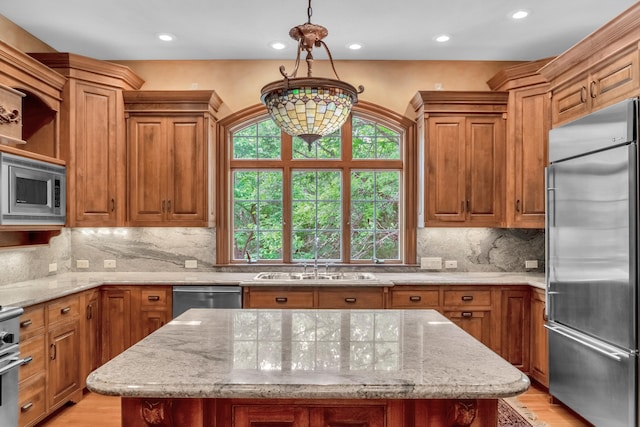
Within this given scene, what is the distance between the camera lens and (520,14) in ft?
10.8

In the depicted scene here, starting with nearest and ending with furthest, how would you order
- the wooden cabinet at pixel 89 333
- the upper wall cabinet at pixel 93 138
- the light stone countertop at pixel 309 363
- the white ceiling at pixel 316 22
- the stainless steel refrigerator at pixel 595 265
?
1. the light stone countertop at pixel 309 363
2. the stainless steel refrigerator at pixel 595 265
3. the white ceiling at pixel 316 22
4. the wooden cabinet at pixel 89 333
5. the upper wall cabinet at pixel 93 138

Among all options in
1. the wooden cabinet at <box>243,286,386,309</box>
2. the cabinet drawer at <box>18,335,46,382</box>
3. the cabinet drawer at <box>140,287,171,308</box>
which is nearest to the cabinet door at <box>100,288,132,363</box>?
the cabinet drawer at <box>140,287,171,308</box>

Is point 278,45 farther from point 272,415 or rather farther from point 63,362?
point 272,415

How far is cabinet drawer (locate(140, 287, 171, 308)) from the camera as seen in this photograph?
361 cm

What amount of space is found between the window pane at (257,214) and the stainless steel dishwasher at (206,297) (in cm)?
78

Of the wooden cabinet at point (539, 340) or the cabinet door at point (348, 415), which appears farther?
the wooden cabinet at point (539, 340)

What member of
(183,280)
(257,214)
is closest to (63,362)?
(183,280)

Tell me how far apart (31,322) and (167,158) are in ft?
5.65

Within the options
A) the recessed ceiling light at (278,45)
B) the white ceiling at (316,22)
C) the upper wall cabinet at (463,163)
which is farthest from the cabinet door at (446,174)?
the recessed ceiling light at (278,45)

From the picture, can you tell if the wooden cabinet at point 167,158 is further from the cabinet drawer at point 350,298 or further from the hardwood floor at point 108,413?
the hardwood floor at point 108,413

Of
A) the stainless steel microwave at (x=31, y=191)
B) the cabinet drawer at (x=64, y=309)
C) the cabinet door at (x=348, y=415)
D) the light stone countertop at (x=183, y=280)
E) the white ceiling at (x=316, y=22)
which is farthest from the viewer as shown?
the white ceiling at (x=316, y=22)

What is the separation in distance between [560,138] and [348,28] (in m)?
1.86

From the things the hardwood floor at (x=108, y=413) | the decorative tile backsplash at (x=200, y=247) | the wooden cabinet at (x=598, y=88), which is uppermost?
the wooden cabinet at (x=598, y=88)

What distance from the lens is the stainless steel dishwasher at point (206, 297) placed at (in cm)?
360
